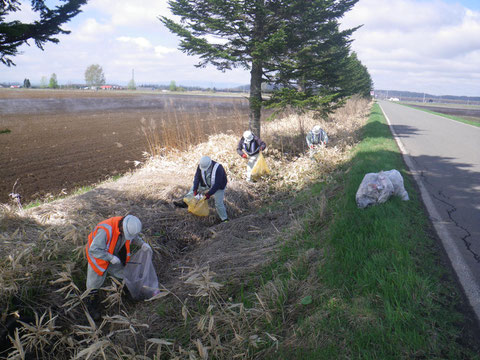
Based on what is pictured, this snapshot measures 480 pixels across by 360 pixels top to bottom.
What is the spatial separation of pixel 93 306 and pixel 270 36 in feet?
25.4

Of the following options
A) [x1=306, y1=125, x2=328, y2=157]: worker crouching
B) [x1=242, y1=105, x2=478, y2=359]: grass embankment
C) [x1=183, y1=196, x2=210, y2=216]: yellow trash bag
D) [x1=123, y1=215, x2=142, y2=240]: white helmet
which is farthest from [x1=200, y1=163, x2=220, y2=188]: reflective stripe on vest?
[x1=306, y1=125, x2=328, y2=157]: worker crouching

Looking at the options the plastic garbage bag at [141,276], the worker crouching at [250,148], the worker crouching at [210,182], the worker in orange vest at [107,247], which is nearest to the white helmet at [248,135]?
the worker crouching at [250,148]

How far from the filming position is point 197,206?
5.87 metres

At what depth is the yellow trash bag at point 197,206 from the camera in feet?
19.2

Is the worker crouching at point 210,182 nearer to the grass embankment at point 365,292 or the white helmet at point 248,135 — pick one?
the grass embankment at point 365,292

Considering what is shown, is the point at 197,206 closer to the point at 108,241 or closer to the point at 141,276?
the point at 141,276

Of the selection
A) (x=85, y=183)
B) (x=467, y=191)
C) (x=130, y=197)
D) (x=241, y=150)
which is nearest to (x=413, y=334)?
(x=467, y=191)

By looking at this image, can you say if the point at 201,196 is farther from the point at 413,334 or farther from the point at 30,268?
the point at 413,334

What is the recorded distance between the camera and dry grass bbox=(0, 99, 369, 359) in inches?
109

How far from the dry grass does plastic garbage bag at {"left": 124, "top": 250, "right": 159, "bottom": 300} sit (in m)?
0.14

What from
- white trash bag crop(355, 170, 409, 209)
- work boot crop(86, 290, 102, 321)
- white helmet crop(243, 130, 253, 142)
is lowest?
work boot crop(86, 290, 102, 321)

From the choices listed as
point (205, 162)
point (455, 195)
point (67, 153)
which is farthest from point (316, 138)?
point (67, 153)

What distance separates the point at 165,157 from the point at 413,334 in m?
8.60

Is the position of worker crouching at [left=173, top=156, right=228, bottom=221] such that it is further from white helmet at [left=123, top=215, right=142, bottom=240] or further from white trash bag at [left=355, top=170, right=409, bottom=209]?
white trash bag at [left=355, top=170, right=409, bottom=209]
